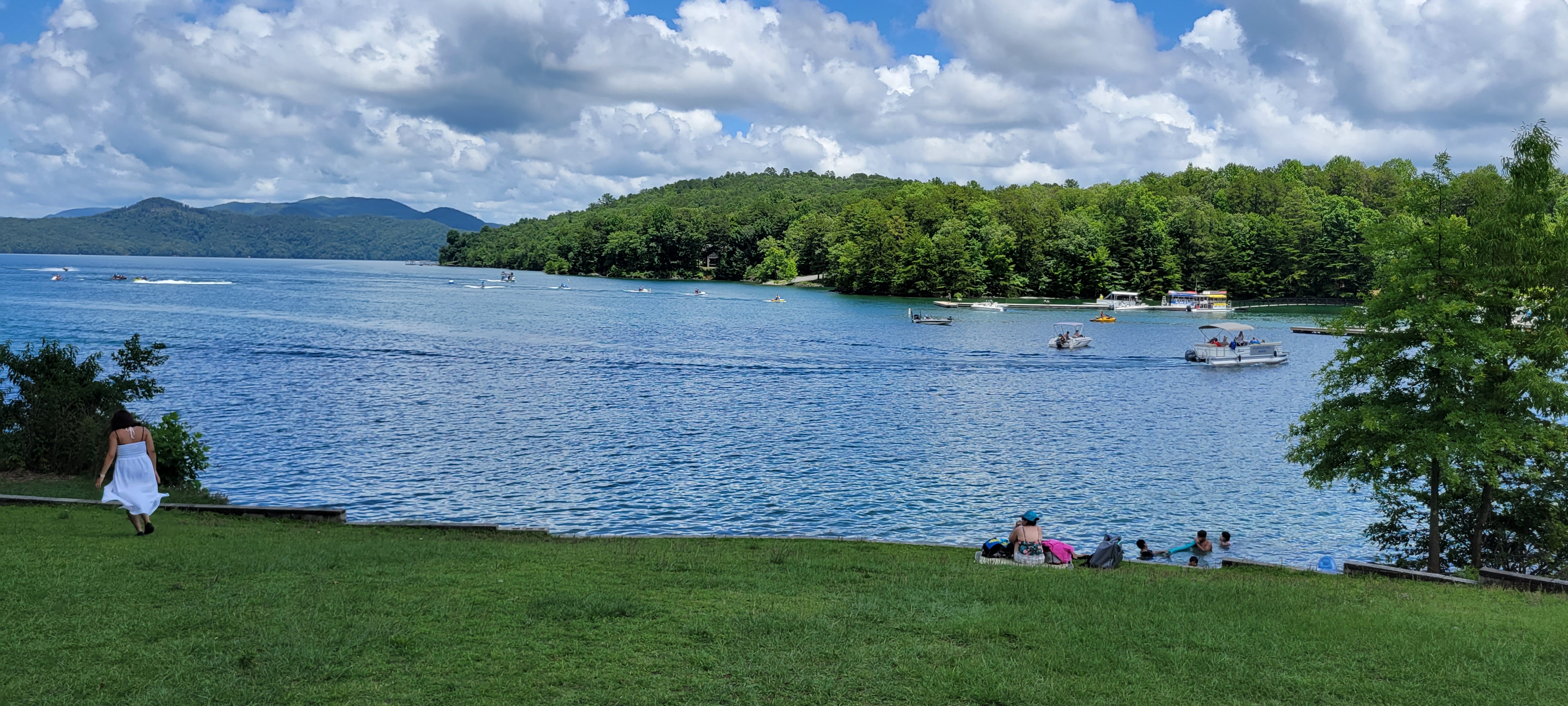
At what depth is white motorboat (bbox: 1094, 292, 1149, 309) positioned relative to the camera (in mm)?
125188

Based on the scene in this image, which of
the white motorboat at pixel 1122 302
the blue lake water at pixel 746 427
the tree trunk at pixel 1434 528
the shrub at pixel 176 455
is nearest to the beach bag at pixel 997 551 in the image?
the blue lake water at pixel 746 427

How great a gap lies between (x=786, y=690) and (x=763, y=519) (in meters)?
17.3

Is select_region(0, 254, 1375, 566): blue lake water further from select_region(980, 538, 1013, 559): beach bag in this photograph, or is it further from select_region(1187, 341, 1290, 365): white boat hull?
select_region(980, 538, 1013, 559): beach bag

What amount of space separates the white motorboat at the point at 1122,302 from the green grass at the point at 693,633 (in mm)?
115605

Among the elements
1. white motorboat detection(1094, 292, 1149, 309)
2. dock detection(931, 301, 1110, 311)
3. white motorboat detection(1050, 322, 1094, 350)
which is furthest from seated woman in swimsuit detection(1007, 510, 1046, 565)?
white motorboat detection(1094, 292, 1149, 309)

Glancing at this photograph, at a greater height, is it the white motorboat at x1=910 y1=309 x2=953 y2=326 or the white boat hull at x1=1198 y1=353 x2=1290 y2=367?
the white motorboat at x1=910 y1=309 x2=953 y2=326

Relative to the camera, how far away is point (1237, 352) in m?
69.7

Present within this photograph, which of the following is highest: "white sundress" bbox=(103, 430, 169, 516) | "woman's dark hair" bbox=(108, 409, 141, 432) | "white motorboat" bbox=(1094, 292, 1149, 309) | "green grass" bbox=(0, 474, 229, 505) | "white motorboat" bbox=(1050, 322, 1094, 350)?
"woman's dark hair" bbox=(108, 409, 141, 432)

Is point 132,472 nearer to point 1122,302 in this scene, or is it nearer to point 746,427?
point 746,427

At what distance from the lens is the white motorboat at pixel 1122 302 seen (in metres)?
125

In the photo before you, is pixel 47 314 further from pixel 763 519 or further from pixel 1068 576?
pixel 1068 576

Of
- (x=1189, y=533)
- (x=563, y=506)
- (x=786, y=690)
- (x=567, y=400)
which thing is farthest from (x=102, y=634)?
(x=567, y=400)

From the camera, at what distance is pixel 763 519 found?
2570cm

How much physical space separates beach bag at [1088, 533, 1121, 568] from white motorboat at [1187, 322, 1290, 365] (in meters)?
55.1
